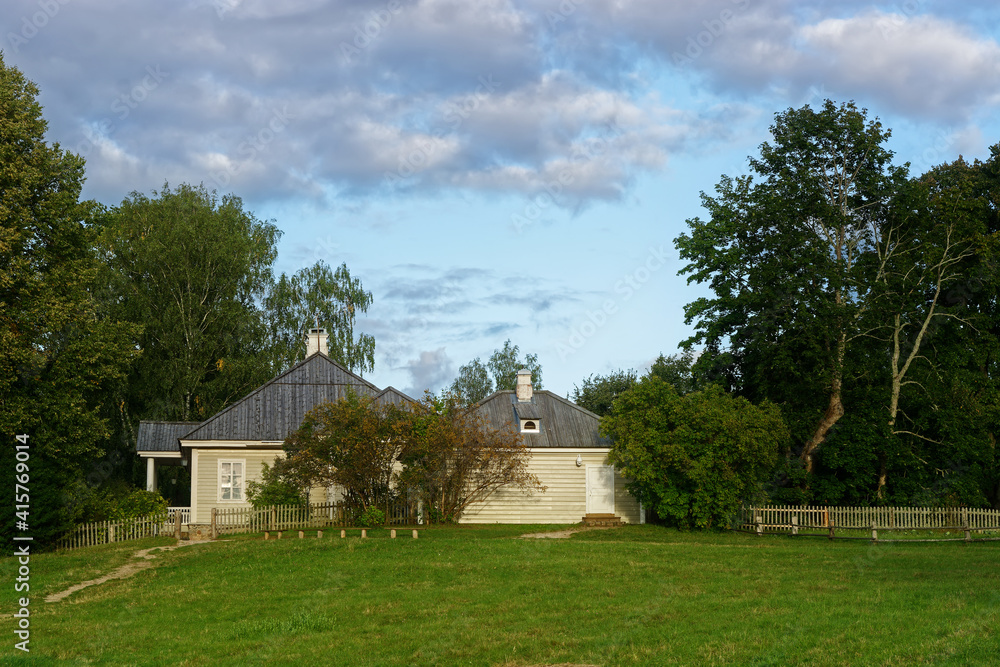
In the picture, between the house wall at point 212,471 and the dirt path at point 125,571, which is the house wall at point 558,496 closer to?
the house wall at point 212,471

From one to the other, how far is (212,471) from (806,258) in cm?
2281

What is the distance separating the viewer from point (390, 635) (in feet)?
43.9

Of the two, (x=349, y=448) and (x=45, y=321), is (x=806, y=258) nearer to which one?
(x=349, y=448)

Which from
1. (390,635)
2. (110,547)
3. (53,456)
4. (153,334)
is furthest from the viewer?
(153,334)

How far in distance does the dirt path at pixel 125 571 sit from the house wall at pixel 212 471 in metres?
6.47

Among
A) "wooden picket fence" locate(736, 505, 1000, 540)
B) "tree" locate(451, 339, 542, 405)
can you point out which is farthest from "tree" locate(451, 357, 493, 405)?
"wooden picket fence" locate(736, 505, 1000, 540)

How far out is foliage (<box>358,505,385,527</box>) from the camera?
92.4 ft

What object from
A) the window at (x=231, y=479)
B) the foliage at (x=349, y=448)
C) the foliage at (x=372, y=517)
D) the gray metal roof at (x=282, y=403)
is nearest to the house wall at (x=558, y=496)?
the foliage at (x=372, y=517)

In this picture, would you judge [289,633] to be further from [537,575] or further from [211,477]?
[211,477]

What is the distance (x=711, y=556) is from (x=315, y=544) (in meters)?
9.50

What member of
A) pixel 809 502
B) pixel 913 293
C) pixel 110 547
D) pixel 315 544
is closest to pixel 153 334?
pixel 110 547

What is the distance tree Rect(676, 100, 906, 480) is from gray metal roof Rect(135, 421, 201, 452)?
21.9 metres

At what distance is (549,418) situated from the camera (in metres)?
33.7

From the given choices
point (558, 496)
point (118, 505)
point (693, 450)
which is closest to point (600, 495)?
point (558, 496)
